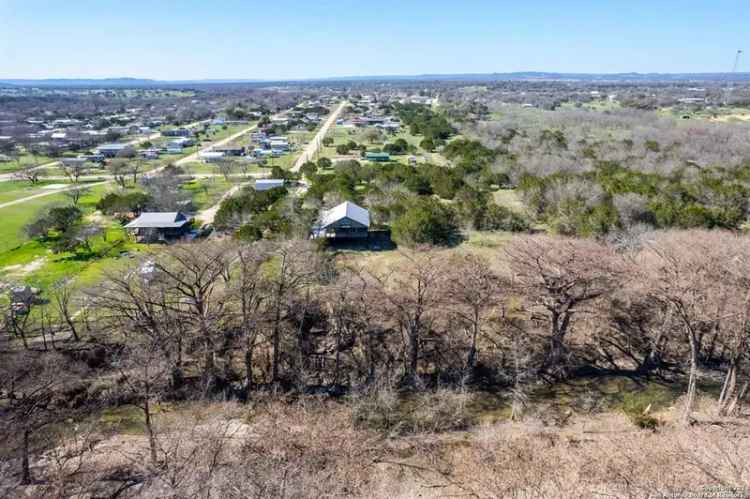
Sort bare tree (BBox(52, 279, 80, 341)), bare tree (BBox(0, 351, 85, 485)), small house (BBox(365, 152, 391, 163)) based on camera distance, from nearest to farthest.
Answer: bare tree (BBox(0, 351, 85, 485)) < bare tree (BBox(52, 279, 80, 341)) < small house (BBox(365, 152, 391, 163))

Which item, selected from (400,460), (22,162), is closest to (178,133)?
(22,162)

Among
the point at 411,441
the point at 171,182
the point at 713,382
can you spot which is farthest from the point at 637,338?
the point at 171,182

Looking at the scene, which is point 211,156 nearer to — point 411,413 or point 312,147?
point 312,147

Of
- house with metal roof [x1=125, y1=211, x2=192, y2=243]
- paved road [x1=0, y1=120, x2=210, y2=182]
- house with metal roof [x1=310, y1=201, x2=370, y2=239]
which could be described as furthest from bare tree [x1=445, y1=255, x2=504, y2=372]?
paved road [x1=0, y1=120, x2=210, y2=182]

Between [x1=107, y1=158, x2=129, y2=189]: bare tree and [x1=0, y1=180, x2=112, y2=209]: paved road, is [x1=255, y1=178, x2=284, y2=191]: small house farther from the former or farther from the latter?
[x1=0, y1=180, x2=112, y2=209]: paved road

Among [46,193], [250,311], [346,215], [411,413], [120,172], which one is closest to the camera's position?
[411,413]

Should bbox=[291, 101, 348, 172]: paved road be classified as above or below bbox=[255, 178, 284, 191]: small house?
above

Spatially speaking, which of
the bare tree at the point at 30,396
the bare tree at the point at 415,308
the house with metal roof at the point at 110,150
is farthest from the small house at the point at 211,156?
the bare tree at the point at 415,308

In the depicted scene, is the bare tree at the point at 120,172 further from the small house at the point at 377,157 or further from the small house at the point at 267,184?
the small house at the point at 377,157

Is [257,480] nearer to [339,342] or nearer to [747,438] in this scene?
[339,342]
